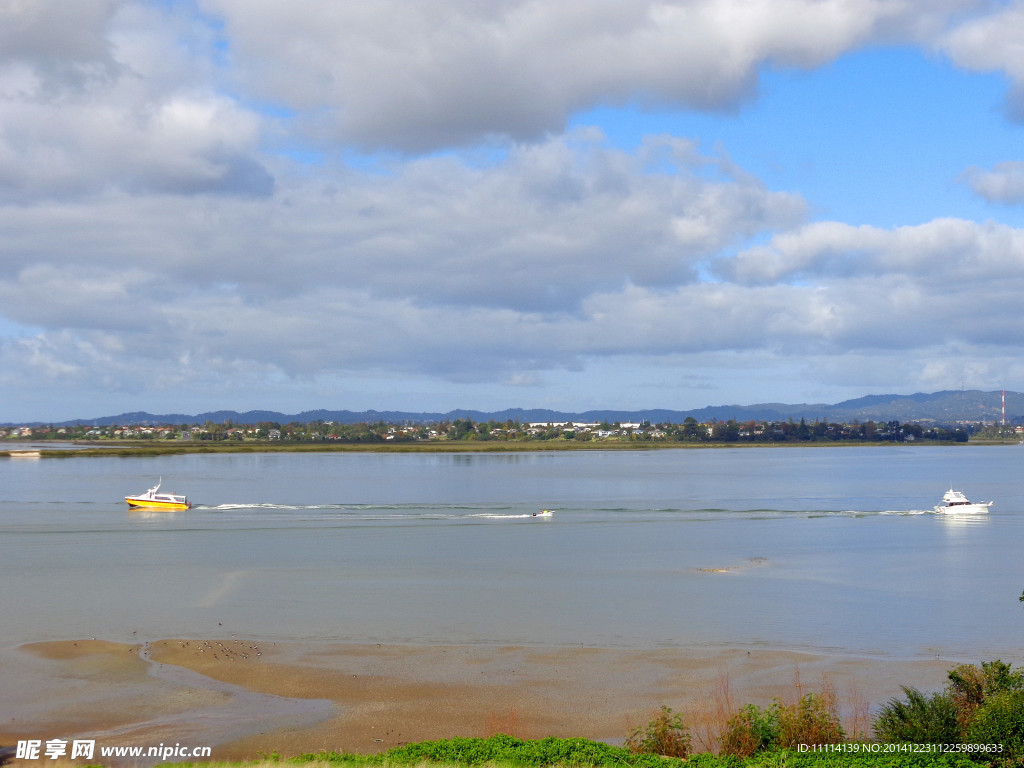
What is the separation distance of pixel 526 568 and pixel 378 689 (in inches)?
858

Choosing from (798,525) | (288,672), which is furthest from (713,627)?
(798,525)

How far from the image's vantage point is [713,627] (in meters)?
31.3

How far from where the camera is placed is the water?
31334 mm

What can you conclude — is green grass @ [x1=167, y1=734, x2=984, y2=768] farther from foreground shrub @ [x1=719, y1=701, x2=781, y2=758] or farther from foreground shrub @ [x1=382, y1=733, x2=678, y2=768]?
foreground shrub @ [x1=719, y1=701, x2=781, y2=758]

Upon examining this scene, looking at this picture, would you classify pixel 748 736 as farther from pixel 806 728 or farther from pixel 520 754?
pixel 520 754

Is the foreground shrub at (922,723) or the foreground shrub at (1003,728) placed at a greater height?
the foreground shrub at (1003,728)

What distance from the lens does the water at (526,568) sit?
31.3 metres

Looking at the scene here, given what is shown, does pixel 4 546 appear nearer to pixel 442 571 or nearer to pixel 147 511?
pixel 147 511

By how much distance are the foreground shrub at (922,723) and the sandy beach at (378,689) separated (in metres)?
2.24

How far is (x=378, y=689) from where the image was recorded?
2397cm

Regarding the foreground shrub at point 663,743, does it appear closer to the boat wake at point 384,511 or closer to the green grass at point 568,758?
the green grass at point 568,758

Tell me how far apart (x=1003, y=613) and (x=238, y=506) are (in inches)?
2259

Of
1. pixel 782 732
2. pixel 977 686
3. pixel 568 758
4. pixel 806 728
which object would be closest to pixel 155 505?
pixel 568 758

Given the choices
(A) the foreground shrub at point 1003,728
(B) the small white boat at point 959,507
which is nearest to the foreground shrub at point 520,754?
(A) the foreground shrub at point 1003,728
